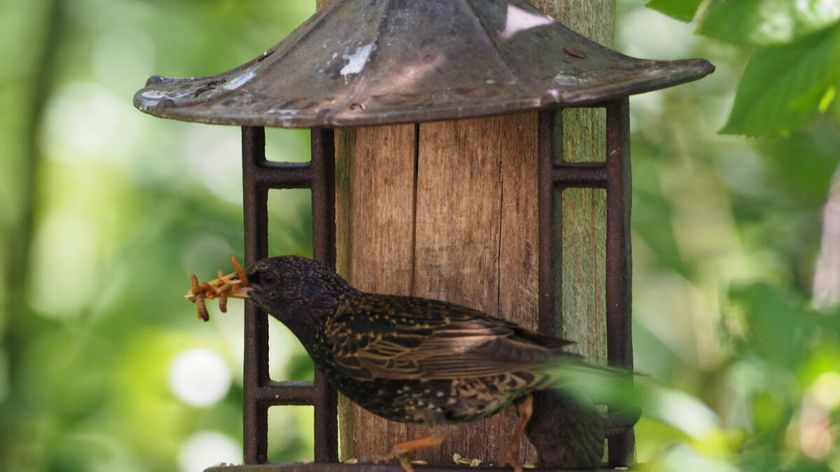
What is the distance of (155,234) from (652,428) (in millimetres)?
4616

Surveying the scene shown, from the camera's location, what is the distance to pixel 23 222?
713 centimetres

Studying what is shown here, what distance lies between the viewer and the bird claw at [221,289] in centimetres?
396

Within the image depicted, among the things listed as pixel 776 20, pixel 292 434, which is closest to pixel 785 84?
pixel 776 20

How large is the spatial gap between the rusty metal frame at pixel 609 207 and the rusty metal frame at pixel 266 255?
67cm

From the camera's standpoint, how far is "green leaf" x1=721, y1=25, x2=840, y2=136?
8.71 feet

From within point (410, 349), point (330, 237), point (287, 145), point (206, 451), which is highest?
point (287, 145)

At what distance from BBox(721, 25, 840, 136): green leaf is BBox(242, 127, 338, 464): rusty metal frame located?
4.76ft

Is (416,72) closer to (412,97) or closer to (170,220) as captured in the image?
(412,97)

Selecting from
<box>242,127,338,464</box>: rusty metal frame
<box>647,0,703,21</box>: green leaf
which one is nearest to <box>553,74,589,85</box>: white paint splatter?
<box>647,0,703,21</box>: green leaf

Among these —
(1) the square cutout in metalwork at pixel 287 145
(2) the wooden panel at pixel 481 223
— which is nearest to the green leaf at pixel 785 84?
(2) the wooden panel at pixel 481 223

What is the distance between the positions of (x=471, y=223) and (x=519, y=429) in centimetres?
66

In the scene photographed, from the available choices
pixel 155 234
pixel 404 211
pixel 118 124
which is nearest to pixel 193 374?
pixel 155 234

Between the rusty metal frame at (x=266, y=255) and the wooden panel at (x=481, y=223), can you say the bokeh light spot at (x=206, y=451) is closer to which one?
the rusty metal frame at (x=266, y=255)

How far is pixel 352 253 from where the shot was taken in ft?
14.3
